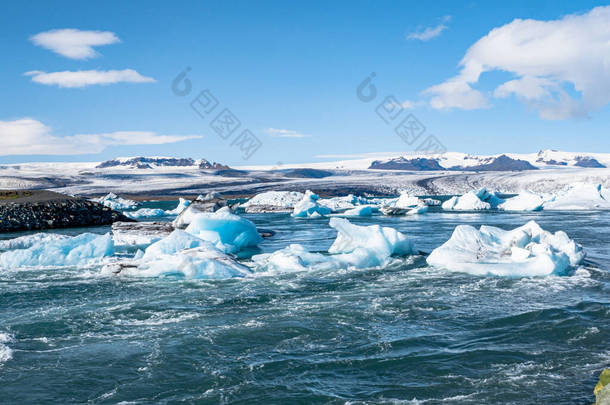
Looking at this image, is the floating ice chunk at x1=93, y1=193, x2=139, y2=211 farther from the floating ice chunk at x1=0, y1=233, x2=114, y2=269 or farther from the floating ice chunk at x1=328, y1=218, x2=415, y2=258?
the floating ice chunk at x1=328, y1=218, x2=415, y2=258

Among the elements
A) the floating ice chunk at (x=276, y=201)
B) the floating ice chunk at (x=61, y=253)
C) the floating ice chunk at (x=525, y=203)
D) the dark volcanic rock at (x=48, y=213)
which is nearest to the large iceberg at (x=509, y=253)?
the floating ice chunk at (x=61, y=253)

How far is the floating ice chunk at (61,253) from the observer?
40.8 feet

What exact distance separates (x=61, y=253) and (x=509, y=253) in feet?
36.7

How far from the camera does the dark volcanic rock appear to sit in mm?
23719

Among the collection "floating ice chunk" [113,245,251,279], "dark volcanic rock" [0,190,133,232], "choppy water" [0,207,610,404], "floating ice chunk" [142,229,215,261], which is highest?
"dark volcanic rock" [0,190,133,232]

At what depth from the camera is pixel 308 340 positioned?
6.36 m

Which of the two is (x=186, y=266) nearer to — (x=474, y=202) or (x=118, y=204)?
(x=474, y=202)

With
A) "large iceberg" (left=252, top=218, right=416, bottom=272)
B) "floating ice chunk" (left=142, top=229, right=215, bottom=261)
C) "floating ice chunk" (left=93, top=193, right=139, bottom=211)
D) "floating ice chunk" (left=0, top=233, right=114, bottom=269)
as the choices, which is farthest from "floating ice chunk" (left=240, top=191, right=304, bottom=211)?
"floating ice chunk" (left=142, top=229, right=215, bottom=261)

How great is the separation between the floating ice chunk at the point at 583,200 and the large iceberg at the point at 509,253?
24226 millimetres

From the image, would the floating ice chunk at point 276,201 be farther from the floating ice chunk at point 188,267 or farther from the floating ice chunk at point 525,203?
the floating ice chunk at point 188,267

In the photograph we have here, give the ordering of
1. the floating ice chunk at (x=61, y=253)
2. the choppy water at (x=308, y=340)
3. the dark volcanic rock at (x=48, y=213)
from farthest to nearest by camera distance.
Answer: the dark volcanic rock at (x=48, y=213), the floating ice chunk at (x=61, y=253), the choppy water at (x=308, y=340)

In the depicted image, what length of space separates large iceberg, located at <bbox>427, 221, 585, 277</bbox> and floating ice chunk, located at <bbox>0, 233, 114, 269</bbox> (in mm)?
8584

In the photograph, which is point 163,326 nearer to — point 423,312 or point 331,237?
point 423,312

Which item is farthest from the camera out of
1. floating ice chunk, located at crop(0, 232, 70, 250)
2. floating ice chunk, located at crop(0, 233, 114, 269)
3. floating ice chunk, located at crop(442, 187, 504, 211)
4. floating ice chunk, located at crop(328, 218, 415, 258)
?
floating ice chunk, located at crop(442, 187, 504, 211)
